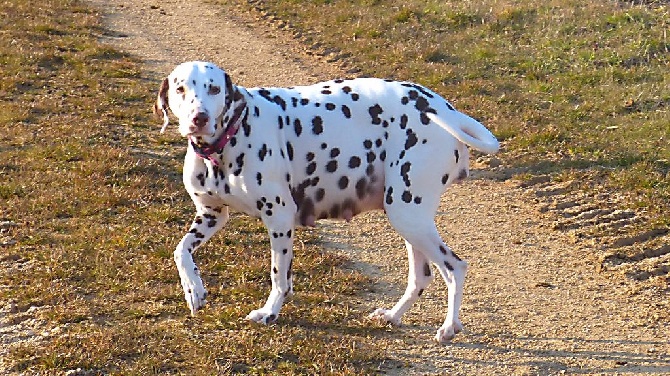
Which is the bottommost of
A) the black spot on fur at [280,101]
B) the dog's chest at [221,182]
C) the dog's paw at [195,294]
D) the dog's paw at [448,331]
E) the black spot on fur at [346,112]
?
the dog's paw at [448,331]

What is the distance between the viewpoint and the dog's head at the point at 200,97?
5.70 metres

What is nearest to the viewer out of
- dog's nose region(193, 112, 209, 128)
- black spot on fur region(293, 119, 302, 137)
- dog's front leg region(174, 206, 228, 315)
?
dog's nose region(193, 112, 209, 128)

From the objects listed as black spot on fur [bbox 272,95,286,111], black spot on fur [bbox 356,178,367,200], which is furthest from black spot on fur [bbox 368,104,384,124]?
black spot on fur [bbox 272,95,286,111]

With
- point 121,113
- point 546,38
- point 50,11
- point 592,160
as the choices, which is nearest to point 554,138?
point 592,160

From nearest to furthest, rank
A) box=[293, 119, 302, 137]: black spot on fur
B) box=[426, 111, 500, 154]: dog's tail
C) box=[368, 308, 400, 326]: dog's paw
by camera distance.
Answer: box=[426, 111, 500, 154]: dog's tail < box=[293, 119, 302, 137]: black spot on fur < box=[368, 308, 400, 326]: dog's paw

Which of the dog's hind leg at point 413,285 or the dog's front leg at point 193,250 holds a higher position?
the dog's front leg at point 193,250

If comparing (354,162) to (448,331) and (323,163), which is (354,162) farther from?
(448,331)

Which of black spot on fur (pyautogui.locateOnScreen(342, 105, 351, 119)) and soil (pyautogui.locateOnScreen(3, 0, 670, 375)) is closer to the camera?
soil (pyautogui.locateOnScreen(3, 0, 670, 375))

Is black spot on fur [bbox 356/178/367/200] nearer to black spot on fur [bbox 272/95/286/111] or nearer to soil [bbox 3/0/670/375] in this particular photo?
black spot on fur [bbox 272/95/286/111]

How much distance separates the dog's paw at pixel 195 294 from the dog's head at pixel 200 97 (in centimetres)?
86

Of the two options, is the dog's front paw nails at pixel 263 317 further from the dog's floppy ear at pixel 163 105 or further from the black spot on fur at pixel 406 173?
the dog's floppy ear at pixel 163 105

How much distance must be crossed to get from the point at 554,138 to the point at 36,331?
531 cm

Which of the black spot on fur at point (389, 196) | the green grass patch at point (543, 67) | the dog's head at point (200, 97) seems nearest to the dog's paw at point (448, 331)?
the black spot on fur at point (389, 196)

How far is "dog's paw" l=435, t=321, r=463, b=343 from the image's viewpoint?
Answer: 621cm
